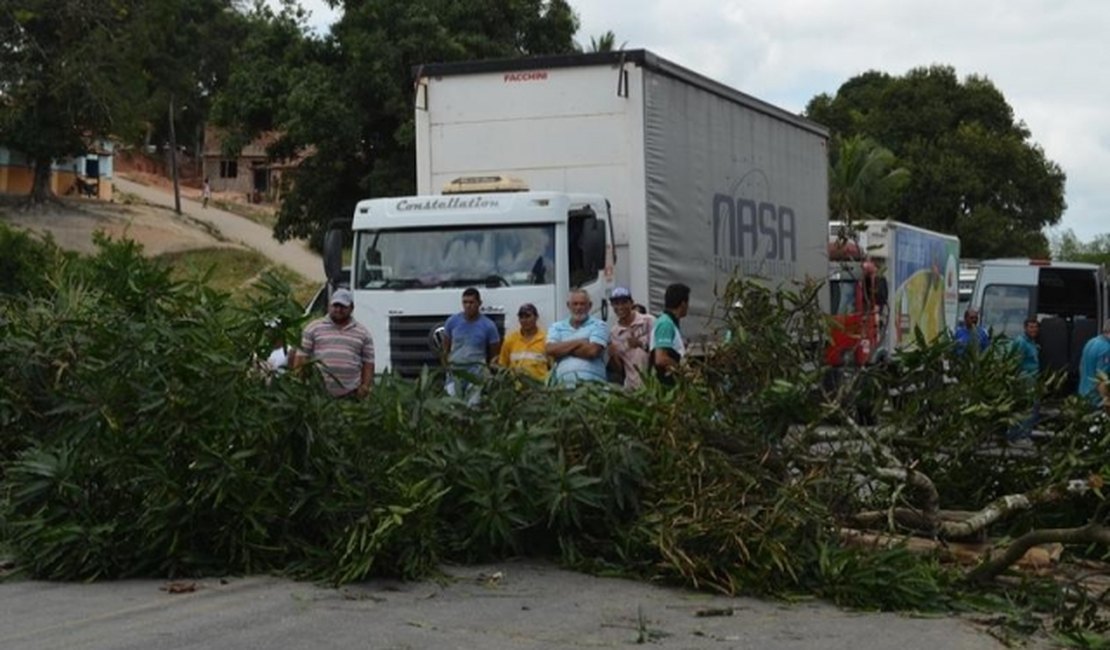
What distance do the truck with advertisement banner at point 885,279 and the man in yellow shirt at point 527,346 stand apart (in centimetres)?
873

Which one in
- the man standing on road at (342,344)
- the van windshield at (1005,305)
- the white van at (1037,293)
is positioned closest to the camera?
the man standing on road at (342,344)

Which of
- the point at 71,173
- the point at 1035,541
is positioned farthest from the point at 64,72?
the point at 1035,541

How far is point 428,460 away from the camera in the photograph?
9203 mm

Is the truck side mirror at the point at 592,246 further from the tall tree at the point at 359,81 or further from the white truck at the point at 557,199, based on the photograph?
the tall tree at the point at 359,81

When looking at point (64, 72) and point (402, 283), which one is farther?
point (64, 72)

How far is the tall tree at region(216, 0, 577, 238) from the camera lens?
3550cm

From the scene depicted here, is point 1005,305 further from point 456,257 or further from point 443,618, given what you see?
point 443,618

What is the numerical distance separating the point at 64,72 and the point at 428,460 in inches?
1701

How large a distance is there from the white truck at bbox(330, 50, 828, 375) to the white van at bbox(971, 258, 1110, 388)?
8.95 meters

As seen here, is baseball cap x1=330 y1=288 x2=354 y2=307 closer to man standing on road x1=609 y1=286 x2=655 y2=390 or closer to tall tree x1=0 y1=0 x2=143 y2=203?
man standing on road x1=609 y1=286 x2=655 y2=390

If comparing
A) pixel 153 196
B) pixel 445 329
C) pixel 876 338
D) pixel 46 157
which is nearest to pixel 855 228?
pixel 876 338

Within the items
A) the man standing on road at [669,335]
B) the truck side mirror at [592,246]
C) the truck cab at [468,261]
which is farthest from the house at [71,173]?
the man standing on road at [669,335]

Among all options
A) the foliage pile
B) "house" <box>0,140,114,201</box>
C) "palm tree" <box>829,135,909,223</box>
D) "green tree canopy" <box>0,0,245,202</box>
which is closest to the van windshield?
"palm tree" <box>829,135,909,223</box>

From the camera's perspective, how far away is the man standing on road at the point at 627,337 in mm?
13109
